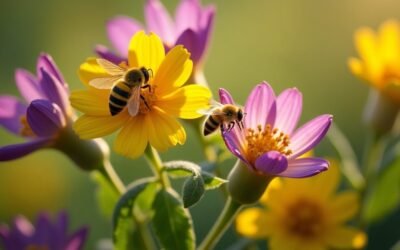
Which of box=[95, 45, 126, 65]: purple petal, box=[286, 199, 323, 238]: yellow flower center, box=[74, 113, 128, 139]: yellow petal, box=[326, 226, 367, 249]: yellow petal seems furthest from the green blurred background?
box=[74, 113, 128, 139]: yellow petal

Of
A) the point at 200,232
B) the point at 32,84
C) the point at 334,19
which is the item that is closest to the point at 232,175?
the point at 32,84

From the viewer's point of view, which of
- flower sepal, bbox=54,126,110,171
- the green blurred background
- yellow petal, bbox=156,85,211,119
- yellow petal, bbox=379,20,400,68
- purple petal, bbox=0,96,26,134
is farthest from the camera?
the green blurred background

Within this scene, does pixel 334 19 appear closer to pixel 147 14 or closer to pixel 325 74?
pixel 325 74

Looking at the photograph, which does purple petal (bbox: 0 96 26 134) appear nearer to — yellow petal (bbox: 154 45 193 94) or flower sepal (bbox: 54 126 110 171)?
flower sepal (bbox: 54 126 110 171)

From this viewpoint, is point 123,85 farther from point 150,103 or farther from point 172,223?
point 172,223

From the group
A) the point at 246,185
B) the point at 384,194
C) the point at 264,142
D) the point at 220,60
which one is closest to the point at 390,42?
the point at 384,194

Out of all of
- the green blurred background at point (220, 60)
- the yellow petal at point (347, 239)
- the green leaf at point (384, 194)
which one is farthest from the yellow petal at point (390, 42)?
the green blurred background at point (220, 60)

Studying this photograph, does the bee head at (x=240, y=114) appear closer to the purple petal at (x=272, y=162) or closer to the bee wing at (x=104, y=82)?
the purple petal at (x=272, y=162)
